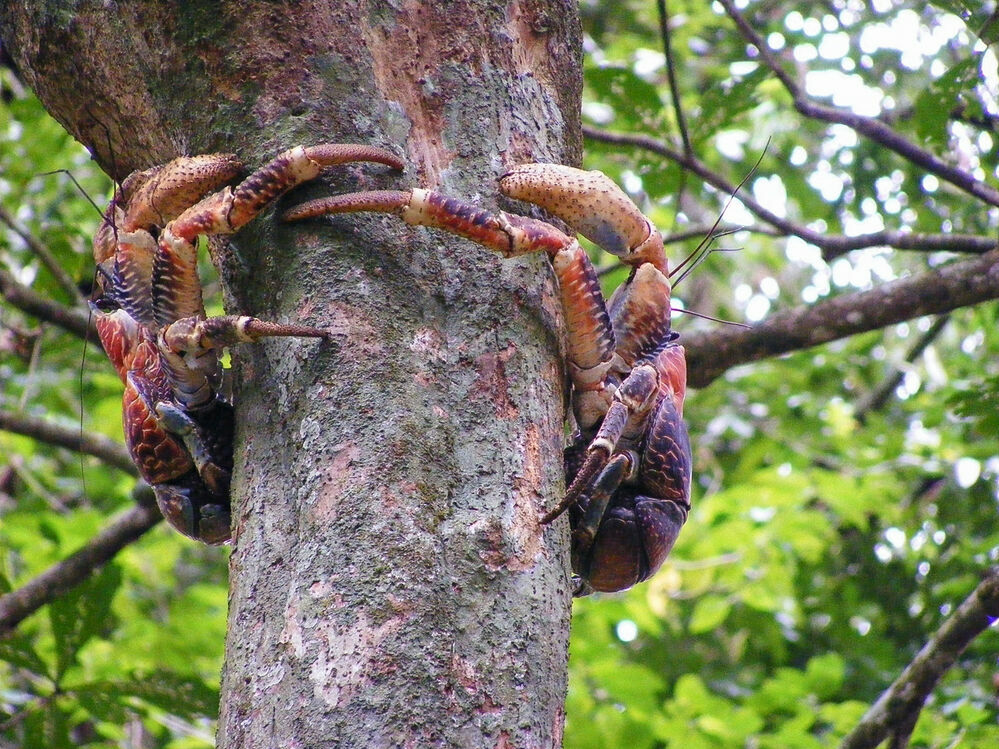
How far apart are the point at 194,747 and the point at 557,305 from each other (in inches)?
164

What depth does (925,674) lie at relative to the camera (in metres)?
3.14

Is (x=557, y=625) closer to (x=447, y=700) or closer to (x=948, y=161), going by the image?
(x=447, y=700)

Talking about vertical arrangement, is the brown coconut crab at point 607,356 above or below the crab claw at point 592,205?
below

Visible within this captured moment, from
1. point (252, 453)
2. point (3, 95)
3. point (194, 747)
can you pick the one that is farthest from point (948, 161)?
point (3, 95)

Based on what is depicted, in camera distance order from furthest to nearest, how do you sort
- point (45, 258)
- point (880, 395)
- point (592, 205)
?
1. point (880, 395)
2. point (45, 258)
3. point (592, 205)

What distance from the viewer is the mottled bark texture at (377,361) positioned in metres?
1.57

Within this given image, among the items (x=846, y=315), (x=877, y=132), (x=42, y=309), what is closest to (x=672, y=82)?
(x=877, y=132)

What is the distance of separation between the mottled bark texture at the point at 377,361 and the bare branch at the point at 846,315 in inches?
54.8

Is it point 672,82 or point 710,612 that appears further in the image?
point 710,612

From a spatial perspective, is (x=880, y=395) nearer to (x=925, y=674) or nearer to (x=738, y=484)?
(x=738, y=484)

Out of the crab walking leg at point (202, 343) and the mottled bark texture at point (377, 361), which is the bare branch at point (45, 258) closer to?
the mottled bark texture at point (377, 361)

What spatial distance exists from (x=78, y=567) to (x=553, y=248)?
2.51 metres

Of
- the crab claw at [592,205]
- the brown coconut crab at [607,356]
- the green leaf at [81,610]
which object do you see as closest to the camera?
the brown coconut crab at [607,356]

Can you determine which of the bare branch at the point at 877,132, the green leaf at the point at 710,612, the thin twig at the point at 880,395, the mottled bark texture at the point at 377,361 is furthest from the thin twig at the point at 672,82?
the thin twig at the point at 880,395
